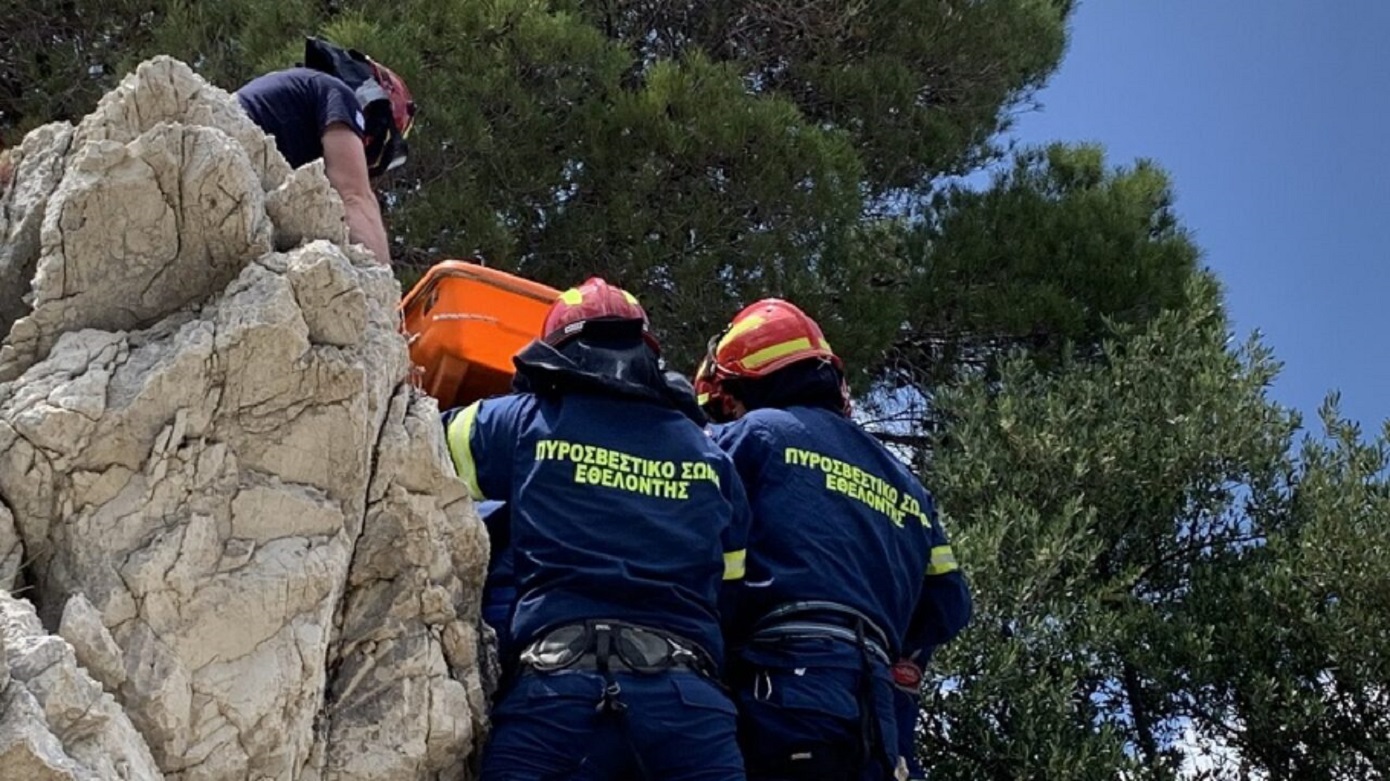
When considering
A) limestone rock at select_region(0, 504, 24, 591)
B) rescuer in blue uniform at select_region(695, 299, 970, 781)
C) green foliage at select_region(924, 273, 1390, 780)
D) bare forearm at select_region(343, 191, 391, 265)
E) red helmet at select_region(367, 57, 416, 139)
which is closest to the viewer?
limestone rock at select_region(0, 504, 24, 591)

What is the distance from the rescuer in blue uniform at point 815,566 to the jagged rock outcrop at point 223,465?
0.89 m

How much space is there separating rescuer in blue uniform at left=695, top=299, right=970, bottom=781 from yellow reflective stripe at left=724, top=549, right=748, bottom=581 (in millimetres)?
105

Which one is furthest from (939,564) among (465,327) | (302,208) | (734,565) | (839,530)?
(302,208)

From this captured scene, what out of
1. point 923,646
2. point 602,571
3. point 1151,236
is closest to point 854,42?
point 1151,236

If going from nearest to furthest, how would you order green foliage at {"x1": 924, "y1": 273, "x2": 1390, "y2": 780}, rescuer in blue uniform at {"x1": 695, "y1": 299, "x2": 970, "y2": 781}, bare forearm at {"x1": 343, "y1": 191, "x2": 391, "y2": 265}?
Result: rescuer in blue uniform at {"x1": 695, "y1": 299, "x2": 970, "y2": 781} < bare forearm at {"x1": 343, "y1": 191, "x2": 391, "y2": 265} < green foliage at {"x1": 924, "y1": 273, "x2": 1390, "y2": 780}

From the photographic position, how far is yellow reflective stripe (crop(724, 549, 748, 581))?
195 inches

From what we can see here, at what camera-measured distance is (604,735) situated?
4348mm

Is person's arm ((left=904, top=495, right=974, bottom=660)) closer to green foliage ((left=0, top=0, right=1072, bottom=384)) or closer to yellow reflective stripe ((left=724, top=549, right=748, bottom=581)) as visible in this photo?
yellow reflective stripe ((left=724, top=549, right=748, bottom=581))

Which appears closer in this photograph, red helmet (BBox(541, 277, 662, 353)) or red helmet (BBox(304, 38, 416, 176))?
red helmet (BBox(541, 277, 662, 353))

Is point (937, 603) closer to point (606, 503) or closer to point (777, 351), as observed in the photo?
point (777, 351)

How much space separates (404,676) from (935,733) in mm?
4545

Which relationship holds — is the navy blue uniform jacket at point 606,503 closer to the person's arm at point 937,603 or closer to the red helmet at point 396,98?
the person's arm at point 937,603

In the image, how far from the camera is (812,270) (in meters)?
9.51

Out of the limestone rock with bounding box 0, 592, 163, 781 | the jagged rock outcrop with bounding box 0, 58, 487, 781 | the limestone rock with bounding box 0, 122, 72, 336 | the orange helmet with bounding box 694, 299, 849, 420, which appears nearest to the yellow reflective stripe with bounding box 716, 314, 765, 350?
the orange helmet with bounding box 694, 299, 849, 420
